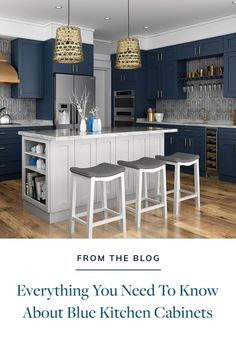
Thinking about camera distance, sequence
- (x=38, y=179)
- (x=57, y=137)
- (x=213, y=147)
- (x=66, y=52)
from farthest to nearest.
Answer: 1. (x=213, y=147)
2. (x=38, y=179)
3. (x=66, y=52)
4. (x=57, y=137)

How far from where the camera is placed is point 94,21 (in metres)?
6.23

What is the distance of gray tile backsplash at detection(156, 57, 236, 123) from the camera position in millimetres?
6582

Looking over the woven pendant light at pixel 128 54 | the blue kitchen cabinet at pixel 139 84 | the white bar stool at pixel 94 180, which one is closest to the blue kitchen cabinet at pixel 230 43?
the blue kitchen cabinet at pixel 139 84

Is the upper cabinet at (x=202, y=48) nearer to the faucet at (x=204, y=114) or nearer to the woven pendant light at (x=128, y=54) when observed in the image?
the faucet at (x=204, y=114)

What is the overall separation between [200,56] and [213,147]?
1619 millimetres

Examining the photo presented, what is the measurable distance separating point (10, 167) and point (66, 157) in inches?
103

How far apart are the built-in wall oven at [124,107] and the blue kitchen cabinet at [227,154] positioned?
2345 millimetres

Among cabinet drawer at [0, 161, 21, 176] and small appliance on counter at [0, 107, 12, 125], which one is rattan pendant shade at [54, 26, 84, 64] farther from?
small appliance on counter at [0, 107, 12, 125]

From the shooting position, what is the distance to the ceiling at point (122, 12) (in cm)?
524

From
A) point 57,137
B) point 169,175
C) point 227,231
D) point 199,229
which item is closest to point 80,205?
point 57,137

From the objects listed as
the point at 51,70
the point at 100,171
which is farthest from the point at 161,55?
the point at 100,171

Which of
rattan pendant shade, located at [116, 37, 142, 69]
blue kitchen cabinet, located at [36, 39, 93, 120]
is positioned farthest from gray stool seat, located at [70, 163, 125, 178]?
blue kitchen cabinet, located at [36, 39, 93, 120]

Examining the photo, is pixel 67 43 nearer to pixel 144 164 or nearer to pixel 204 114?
pixel 144 164
